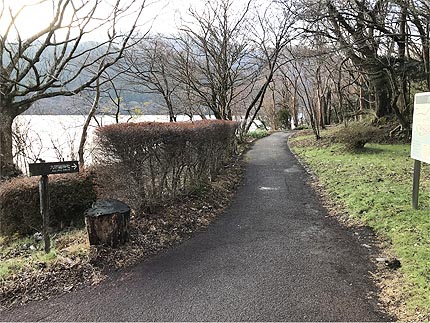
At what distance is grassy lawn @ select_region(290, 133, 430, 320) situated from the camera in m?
3.71

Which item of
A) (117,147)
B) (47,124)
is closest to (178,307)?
(117,147)

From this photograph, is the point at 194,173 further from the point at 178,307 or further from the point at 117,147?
the point at 178,307

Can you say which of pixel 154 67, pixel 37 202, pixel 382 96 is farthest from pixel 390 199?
pixel 154 67

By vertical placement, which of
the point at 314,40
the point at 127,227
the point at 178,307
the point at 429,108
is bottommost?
the point at 178,307

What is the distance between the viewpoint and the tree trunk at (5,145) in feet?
27.9

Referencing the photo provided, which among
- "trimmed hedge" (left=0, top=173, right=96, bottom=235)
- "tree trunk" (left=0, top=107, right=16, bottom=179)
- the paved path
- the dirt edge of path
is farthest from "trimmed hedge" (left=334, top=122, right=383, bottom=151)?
"tree trunk" (left=0, top=107, right=16, bottom=179)

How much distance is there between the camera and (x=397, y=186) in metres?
7.28

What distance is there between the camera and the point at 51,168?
4551mm

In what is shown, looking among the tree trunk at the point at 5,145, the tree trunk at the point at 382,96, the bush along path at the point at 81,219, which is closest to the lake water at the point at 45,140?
the tree trunk at the point at 5,145

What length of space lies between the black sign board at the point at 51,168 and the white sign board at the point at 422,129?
5.49m

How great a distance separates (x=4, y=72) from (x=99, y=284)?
667 centimetres

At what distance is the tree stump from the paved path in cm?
60

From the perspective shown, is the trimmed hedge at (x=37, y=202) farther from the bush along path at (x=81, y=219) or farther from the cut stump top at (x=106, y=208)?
the cut stump top at (x=106, y=208)

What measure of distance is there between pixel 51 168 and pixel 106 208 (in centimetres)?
93
